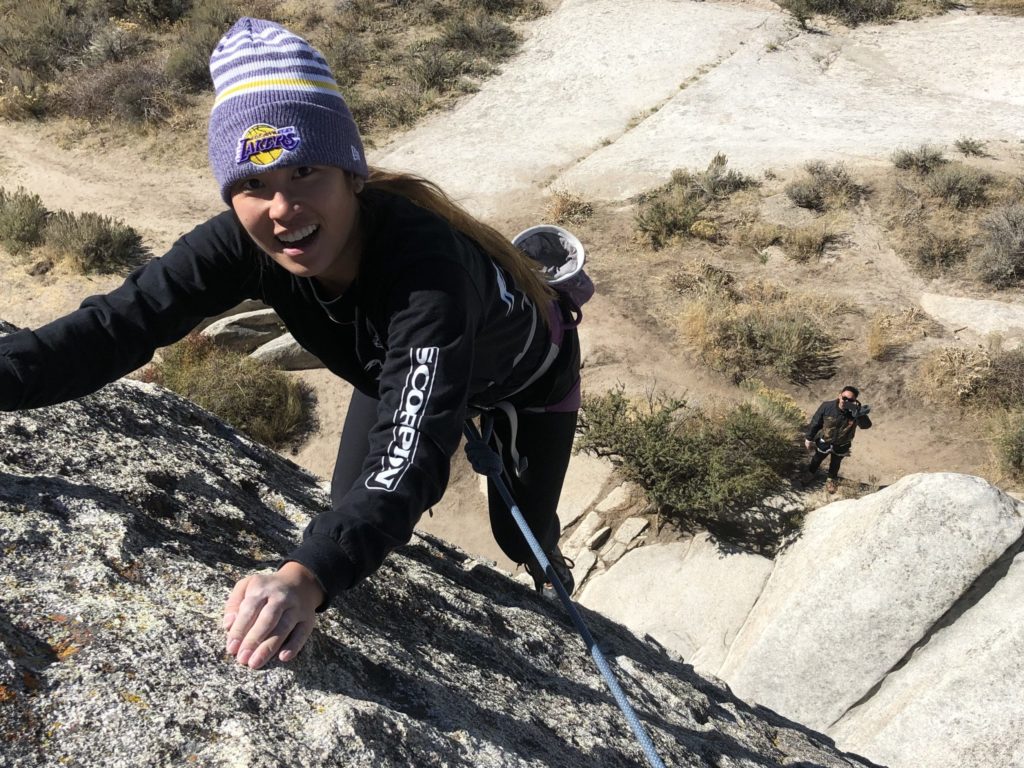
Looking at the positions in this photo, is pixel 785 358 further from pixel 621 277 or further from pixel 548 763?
pixel 548 763

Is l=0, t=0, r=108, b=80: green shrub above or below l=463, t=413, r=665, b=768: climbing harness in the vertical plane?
above

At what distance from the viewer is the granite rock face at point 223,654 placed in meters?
1.34

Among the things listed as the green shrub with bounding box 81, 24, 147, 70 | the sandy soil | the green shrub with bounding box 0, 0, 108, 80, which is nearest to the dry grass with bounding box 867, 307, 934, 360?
the sandy soil

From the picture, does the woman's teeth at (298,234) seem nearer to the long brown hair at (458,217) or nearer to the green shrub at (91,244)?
the long brown hair at (458,217)

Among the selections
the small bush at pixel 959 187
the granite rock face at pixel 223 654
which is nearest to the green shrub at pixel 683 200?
the small bush at pixel 959 187

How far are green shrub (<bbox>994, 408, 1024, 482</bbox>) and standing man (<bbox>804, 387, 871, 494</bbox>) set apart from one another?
52.1 inches

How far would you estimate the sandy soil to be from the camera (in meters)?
8.02

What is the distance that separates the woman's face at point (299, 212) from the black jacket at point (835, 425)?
5.71 meters

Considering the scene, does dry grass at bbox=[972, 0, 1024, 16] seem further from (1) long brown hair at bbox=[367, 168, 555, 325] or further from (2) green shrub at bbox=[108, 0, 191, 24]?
(1) long brown hair at bbox=[367, 168, 555, 325]

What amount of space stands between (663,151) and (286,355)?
6608 millimetres

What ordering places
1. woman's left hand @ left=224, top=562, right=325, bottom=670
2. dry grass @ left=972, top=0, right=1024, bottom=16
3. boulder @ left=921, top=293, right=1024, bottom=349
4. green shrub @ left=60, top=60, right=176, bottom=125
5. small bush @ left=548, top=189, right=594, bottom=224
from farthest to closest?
dry grass @ left=972, top=0, right=1024, bottom=16 → green shrub @ left=60, top=60, right=176, bottom=125 → small bush @ left=548, top=189, right=594, bottom=224 → boulder @ left=921, top=293, right=1024, bottom=349 → woman's left hand @ left=224, top=562, right=325, bottom=670

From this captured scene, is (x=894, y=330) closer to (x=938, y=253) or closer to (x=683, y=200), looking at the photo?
(x=938, y=253)

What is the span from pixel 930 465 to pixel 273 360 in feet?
22.4

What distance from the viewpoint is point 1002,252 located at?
866 centimetres
